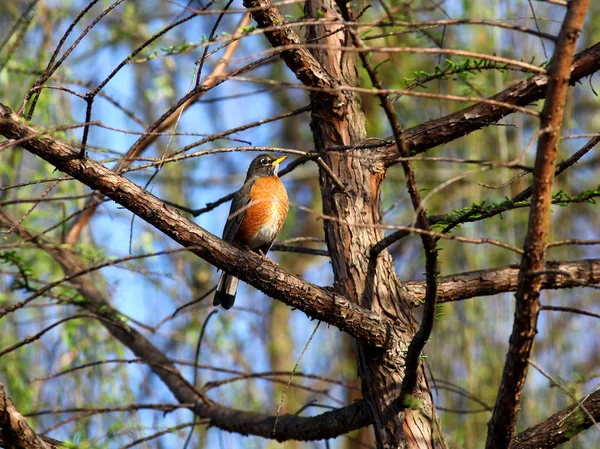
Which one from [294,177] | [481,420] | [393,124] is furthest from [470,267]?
[294,177]

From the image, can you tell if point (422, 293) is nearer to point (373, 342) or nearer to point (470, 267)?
point (373, 342)

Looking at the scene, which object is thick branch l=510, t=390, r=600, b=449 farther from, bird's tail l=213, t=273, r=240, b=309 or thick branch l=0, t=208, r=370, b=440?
bird's tail l=213, t=273, r=240, b=309

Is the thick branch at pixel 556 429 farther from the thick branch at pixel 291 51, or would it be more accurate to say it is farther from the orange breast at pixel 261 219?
the orange breast at pixel 261 219

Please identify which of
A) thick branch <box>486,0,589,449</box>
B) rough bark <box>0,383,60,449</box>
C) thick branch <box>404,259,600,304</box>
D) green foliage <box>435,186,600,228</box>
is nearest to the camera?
thick branch <box>486,0,589,449</box>

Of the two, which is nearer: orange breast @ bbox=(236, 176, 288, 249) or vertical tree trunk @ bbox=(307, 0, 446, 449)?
vertical tree trunk @ bbox=(307, 0, 446, 449)

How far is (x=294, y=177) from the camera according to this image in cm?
952

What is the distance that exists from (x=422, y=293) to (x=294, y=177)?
6.20 metres

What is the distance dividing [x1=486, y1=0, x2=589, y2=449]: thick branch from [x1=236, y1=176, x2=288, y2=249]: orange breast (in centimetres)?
266

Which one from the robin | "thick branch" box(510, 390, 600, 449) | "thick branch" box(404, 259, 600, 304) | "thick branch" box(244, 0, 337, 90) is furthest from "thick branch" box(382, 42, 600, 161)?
the robin

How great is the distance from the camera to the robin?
4.61 meters

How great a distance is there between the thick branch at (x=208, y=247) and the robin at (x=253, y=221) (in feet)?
4.88

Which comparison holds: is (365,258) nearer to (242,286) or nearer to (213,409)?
(213,409)

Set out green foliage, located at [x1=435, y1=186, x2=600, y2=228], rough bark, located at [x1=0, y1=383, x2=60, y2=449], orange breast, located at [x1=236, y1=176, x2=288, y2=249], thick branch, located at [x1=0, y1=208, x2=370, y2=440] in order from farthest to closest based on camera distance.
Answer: orange breast, located at [x1=236, y1=176, x2=288, y2=249]
thick branch, located at [x1=0, y1=208, x2=370, y2=440]
green foliage, located at [x1=435, y1=186, x2=600, y2=228]
rough bark, located at [x1=0, y1=383, x2=60, y2=449]

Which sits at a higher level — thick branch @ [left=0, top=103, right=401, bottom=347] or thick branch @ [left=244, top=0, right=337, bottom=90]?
thick branch @ [left=244, top=0, right=337, bottom=90]
